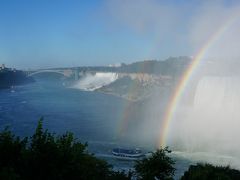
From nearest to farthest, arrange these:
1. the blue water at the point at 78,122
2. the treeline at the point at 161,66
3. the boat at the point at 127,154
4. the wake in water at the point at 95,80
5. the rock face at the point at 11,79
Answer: the boat at the point at 127,154, the blue water at the point at 78,122, the treeline at the point at 161,66, the rock face at the point at 11,79, the wake in water at the point at 95,80

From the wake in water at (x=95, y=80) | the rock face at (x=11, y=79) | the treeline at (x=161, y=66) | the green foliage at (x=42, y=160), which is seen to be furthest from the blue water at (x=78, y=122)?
the wake in water at (x=95, y=80)

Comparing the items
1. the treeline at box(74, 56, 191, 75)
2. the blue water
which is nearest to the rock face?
the treeline at box(74, 56, 191, 75)

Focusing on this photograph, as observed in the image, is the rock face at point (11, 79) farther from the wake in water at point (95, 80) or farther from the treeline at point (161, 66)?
the treeline at point (161, 66)

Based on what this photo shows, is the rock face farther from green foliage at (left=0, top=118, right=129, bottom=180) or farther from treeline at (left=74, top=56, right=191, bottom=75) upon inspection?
green foliage at (left=0, top=118, right=129, bottom=180)

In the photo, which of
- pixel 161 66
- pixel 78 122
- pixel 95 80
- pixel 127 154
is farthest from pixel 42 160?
pixel 95 80

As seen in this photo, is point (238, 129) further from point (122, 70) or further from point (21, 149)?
point (122, 70)

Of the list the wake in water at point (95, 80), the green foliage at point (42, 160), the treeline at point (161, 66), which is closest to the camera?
the green foliage at point (42, 160)

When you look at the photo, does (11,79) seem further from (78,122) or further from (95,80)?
(78,122)
